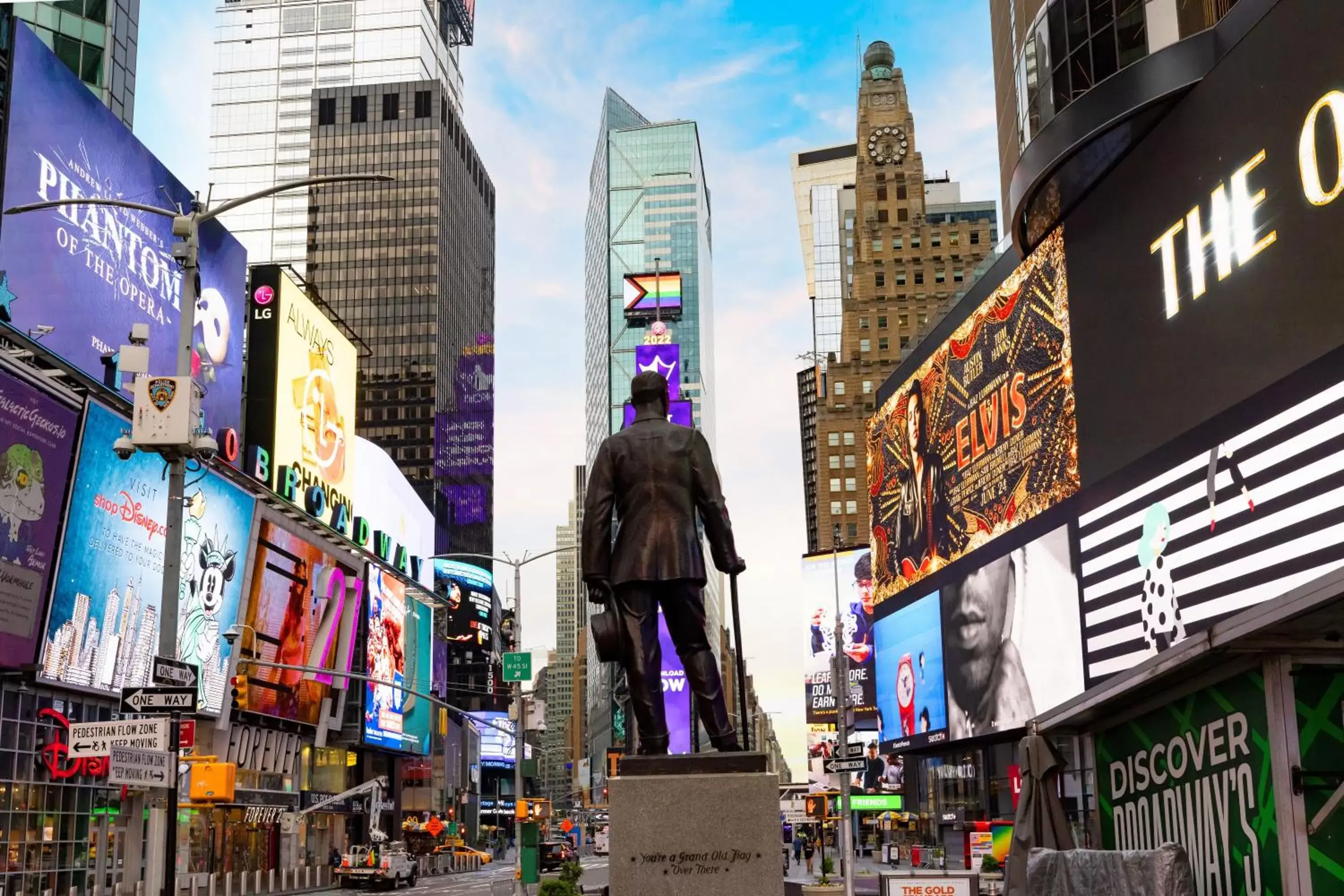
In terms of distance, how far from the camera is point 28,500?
127ft

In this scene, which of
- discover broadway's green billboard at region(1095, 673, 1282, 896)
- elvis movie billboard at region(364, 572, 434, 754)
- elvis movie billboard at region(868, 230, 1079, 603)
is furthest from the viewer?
elvis movie billboard at region(364, 572, 434, 754)

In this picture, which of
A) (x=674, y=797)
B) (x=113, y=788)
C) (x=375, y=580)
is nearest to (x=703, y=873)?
(x=674, y=797)

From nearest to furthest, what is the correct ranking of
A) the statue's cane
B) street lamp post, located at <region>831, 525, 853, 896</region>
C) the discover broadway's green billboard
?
the discover broadway's green billboard < the statue's cane < street lamp post, located at <region>831, 525, 853, 896</region>

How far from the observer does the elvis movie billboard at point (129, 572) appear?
4222 cm

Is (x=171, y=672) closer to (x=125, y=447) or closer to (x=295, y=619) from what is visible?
(x=125, y=447)

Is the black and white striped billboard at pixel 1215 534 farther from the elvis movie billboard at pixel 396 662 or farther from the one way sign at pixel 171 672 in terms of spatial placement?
the elvis movie billboard at pixel 396 662

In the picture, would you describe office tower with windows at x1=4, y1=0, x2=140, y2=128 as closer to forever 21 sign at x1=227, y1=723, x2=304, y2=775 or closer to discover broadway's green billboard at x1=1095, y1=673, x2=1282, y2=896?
forever 21 sign at x1=227, y1=723, x2=304, y2=775

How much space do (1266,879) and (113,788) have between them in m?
45.0

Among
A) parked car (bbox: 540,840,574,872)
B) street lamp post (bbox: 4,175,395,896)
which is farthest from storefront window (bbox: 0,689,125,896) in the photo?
street lamp post (bbox: 4,175,395,896)

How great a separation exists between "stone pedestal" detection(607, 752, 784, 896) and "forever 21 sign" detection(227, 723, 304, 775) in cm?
4972

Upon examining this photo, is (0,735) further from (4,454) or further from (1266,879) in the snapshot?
(1266,879)

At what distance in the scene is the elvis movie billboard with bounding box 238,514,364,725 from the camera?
58.2 metres

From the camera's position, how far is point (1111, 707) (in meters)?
11.1

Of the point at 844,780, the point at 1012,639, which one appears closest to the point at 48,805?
the point at 844,780
